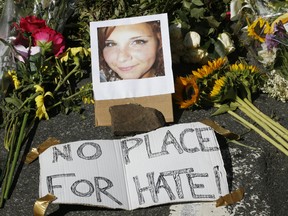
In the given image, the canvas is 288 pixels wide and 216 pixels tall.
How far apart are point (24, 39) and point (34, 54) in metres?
0.17

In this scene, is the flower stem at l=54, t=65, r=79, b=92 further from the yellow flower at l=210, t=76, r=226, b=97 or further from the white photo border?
the yellow flower at l=210, t=76, r=226, b=97

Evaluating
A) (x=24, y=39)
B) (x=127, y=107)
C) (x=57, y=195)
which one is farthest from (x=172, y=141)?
(x=24, y=39)

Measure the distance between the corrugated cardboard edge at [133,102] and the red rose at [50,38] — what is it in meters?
0.39

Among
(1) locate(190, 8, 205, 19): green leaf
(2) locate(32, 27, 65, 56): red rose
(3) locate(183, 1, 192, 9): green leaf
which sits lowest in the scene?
(2) locate(32, 27, 65, 56): red rose

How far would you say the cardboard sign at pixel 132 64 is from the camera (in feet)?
10.4

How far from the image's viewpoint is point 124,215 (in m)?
2.71

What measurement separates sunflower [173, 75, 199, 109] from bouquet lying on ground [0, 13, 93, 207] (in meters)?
0.41

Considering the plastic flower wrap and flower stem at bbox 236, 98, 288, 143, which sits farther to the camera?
the plastic flower wrap

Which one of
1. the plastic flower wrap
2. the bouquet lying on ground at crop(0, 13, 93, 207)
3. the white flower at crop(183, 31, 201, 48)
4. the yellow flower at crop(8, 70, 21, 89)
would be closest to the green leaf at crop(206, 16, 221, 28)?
the plastic flower wrap

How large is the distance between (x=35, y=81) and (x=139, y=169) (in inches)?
29.6

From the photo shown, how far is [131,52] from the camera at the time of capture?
3234 mm

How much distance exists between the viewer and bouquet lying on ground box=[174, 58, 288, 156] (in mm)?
3070

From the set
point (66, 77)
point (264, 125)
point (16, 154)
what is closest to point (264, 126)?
point (264, 125)

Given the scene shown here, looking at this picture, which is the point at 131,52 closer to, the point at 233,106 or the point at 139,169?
the point at 233,106
